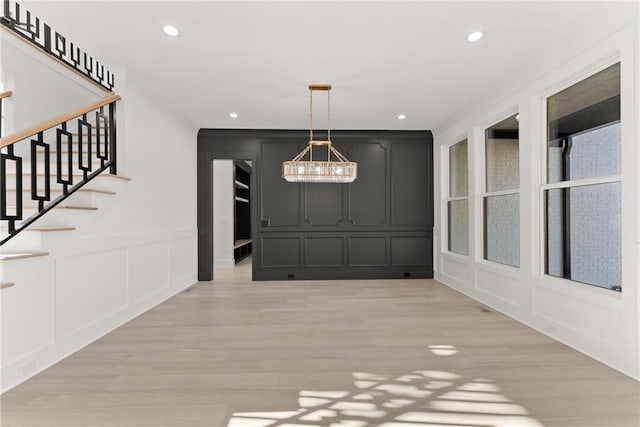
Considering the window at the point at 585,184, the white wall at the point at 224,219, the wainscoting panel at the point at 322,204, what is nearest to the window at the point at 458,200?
the window at the point at 585,184

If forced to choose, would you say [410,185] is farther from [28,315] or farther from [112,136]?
[28,315]

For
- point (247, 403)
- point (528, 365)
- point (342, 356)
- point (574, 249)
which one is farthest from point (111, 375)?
point (574, 249)

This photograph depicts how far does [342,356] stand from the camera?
2678 mm

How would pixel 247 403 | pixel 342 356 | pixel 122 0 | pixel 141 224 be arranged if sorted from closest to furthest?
pixel 247 403, pixel 122 0, pixel 342 356, pixel 141 224

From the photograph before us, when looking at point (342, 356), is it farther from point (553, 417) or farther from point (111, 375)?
point (111, 375)

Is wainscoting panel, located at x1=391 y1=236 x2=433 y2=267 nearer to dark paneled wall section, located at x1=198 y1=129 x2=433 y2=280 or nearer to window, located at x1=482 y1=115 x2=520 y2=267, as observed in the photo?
dark paneled wall section, located at x1=198 y1=129 x2=433 y2=280

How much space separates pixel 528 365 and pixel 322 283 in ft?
11.4

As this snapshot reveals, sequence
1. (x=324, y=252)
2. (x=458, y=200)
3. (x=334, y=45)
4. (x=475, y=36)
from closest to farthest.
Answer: (x=475, y=36) → (x=334, y=45) → (x=458, y=200) → (x=324, y=252)

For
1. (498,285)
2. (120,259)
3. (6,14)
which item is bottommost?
(498,285)

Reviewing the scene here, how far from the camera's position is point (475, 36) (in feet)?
9.04

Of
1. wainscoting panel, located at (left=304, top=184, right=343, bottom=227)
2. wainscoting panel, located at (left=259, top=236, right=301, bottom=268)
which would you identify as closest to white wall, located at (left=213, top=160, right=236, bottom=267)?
wainscoting panel, located at (left=259, top=236, right=301, bottom=268)

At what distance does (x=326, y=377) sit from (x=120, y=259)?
2511 mm

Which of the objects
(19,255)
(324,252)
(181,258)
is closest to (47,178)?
(19,255)

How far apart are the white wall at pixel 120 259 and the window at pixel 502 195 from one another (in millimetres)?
4331
